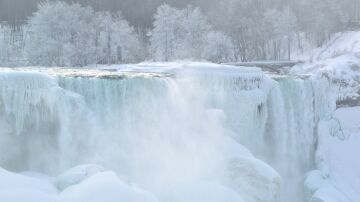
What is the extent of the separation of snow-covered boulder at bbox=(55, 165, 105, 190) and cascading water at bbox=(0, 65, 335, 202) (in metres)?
1.93

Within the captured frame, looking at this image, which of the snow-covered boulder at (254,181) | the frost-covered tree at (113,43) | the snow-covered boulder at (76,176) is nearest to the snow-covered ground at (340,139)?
the snow-covered boulder at (254,181)

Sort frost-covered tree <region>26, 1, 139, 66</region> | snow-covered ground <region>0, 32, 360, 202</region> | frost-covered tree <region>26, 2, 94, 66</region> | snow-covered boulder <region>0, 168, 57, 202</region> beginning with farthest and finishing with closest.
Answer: frost-covered tree <region>26, 1, 139, 66</region> < frost-covered tree <region>26, 2, 94, 66</region> < snow-covered ground <region>0, 32, 360, 202</region> < snow-covered boulder <region>0, 168, 57, 202</region>

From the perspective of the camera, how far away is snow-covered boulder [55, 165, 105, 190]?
11.2 metres

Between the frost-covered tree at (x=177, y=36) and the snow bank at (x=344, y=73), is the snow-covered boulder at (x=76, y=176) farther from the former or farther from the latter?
the frost-covered tree at (x=177, y=36)

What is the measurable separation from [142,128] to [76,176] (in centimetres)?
516

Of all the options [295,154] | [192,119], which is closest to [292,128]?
[295,154]

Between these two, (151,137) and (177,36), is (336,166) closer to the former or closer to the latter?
(151,137)

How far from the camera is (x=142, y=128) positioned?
1639 centimetres

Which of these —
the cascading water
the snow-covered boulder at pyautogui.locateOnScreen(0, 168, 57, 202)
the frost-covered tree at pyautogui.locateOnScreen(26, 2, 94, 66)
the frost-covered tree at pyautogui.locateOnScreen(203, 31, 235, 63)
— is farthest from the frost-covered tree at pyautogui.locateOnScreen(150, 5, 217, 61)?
the snow-covered boulder at pyautogui.locateOnScreen(0, 168, 57, 202)

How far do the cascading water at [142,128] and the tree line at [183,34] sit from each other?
23.7m

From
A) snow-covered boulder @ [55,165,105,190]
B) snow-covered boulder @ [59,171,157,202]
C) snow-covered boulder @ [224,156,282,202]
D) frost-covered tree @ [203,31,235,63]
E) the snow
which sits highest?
frost-covered tree @ [203,31,235,63]

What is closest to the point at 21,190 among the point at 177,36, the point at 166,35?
the point at 166,35

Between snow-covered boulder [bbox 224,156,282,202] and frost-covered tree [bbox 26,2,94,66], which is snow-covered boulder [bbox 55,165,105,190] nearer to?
snow-covered boulder [bbox 224,156,282,202]

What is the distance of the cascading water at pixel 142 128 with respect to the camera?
47.5 ft
